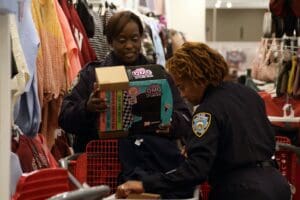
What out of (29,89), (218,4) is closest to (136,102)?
(29,89)

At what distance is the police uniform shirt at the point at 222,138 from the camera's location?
2240mm

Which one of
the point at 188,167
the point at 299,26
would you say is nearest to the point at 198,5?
the point at 299,26

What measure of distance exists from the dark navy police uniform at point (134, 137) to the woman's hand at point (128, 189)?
0.38 feet

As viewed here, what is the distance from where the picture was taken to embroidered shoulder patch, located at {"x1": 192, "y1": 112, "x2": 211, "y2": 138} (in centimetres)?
228

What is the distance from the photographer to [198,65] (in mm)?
2344

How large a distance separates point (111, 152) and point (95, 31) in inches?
73.7

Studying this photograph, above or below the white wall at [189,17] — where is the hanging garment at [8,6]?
below

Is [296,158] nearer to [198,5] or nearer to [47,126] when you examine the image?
[47,126]

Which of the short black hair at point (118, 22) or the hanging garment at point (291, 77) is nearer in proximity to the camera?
the short black hair at point (118, 22)

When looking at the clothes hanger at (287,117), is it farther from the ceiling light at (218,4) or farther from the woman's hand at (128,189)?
the ceiling light at (218,4)

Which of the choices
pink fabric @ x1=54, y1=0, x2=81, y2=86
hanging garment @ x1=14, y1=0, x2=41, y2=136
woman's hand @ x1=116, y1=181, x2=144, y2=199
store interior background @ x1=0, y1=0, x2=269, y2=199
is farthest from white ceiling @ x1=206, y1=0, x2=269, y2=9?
woman's hand @ x1=116, y1=181, x2=144, y2=199

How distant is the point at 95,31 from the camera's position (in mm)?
4250

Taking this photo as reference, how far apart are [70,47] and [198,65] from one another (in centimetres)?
138

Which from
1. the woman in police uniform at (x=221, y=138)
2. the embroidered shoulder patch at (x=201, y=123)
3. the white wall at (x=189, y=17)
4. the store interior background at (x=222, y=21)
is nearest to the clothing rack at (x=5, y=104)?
the woman in police uniform at (x=221, y=138)
